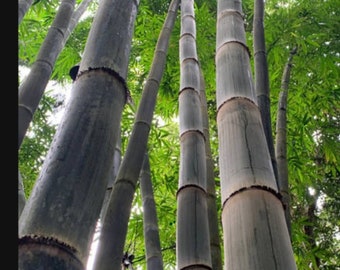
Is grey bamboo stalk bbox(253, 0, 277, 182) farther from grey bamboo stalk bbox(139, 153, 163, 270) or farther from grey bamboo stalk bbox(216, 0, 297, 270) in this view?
grey bamboo stalk bbox(139, 153, 163, 270)

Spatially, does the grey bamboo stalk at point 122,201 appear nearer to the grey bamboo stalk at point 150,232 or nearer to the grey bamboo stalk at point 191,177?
the grey bamboo stalk at point 191,177

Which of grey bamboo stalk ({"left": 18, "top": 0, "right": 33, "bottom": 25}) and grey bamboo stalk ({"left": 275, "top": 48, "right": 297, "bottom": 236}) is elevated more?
grey bamboo stalk ({"left": 18, "top": 0, "right": 33, "bottom": 25})

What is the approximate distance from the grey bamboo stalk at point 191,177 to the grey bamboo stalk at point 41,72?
696mm

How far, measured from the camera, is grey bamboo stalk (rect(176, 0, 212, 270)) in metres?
1.65

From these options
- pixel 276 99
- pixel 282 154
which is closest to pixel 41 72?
pixel 282 154

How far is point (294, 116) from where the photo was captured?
4234 millimetres

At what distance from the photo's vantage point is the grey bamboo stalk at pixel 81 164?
0.72 m

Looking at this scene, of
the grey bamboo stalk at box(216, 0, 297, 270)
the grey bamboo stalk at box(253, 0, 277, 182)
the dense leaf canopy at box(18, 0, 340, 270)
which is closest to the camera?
the grey bamboo stalk at box(216, 0, 297, 270)

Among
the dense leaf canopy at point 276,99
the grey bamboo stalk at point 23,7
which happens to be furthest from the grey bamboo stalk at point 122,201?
the dense leaf canopy at point 276,99

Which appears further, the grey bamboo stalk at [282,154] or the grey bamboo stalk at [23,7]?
the grey bamboo stalk at [23,7]

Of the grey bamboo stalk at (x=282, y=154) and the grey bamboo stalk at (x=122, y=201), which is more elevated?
the grey bamboo stalk at (x=282, y=154)

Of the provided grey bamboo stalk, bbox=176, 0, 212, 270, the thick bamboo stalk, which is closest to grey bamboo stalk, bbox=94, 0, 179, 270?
grey bamboo stalk, bbox=176, 0, 212, 270

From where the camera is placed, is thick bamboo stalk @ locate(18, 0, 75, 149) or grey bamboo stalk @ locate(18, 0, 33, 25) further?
grey bamboo stalk @ locate(18, 0, 33, 25)

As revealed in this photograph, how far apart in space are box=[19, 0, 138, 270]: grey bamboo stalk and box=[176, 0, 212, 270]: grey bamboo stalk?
2.59ft
